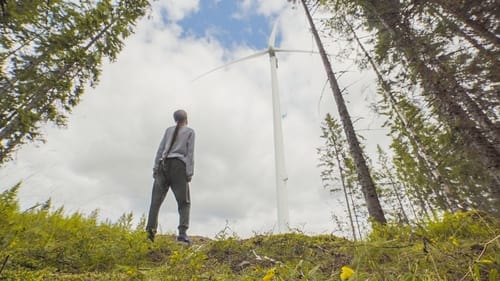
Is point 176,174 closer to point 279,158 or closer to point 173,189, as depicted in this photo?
point 173,189

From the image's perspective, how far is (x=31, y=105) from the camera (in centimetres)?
849

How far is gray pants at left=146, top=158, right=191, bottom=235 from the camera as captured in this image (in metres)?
4.31

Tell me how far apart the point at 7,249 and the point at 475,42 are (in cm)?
577

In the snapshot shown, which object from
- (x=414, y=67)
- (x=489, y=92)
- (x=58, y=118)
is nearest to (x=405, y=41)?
(x=414, y=67)

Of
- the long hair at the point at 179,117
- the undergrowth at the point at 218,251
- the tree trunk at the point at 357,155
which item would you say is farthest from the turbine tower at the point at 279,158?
the undergrowth at the point at 218,251

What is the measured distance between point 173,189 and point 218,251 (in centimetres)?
141

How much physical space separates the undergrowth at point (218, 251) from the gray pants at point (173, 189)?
0.39 metres

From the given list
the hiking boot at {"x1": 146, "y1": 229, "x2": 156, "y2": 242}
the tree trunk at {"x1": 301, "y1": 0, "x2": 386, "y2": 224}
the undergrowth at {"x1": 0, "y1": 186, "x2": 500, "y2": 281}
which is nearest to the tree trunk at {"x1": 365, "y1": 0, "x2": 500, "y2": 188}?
the undergrowth at {"x1": 0, "y1": 186, "x2": 500, "y2": 281}

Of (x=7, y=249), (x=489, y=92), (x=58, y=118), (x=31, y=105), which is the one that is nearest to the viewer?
(x=7, y=249)

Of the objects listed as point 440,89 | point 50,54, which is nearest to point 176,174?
point 440,89

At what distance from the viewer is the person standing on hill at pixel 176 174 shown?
14.2 ft

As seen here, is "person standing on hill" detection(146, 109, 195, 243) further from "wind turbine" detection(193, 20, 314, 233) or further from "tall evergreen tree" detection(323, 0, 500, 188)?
"wind turbine" detection(193, 20, 314, 233)

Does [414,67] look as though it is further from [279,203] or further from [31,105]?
[31,105]

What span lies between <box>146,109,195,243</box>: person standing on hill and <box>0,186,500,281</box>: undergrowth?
15.4 inches
